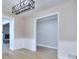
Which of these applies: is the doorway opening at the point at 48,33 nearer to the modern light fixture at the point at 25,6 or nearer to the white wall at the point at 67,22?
the white wall at the point at 67,22

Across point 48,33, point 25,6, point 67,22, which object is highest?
point 25,6

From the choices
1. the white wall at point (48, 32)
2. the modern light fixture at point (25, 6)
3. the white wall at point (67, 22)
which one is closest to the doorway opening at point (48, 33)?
the white wall at point (48, 32)

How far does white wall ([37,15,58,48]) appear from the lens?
6.03m

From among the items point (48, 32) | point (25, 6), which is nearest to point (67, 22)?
point (25, 6)

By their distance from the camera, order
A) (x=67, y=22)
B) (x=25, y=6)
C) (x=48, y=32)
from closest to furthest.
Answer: (x=25, y=6), (x=67, y=22), (x=48, y=32)

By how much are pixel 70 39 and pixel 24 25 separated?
3664 millimetres

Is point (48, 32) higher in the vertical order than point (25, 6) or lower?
lower

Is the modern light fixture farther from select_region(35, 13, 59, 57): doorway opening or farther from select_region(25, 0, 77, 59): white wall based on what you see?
select_region(35, 13, 59, 57): doorway opening

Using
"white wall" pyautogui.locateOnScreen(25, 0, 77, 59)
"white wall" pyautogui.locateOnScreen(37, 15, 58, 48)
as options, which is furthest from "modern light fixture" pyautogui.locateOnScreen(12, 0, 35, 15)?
"white wall" pyautogui.locateOnScreen(37, 15, 58, 48)

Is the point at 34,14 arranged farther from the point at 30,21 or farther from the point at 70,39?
the point at 70,39

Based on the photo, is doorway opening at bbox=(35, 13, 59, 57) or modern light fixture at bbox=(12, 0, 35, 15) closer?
modern light fixture at bbox=(12, 0, 35, 15)

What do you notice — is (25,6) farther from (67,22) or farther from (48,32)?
(48,32)

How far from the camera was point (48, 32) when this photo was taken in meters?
6.50

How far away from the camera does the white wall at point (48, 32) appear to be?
19.8ft
